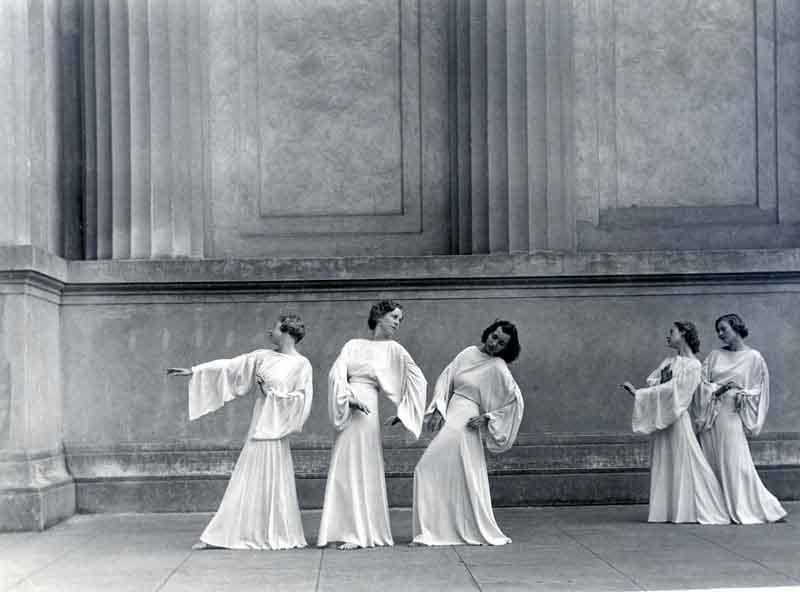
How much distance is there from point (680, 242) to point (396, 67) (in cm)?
385

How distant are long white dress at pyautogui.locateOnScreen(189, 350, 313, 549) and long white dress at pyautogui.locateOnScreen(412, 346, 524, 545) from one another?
1.12 m

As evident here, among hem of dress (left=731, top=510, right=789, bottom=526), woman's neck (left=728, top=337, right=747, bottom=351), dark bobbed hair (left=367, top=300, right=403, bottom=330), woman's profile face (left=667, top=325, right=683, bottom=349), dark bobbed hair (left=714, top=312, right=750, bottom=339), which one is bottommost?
hem of dress (left=731, top=510, right=789, bottom=526)

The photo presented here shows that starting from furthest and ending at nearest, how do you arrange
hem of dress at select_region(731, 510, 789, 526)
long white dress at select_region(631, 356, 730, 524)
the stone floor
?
long white dress at select_region(631, 356, 730, 524) → hem of dress at select_region(731, 510, 789, 526) → the stone floor

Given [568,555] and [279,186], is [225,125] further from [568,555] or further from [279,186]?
[568,555]

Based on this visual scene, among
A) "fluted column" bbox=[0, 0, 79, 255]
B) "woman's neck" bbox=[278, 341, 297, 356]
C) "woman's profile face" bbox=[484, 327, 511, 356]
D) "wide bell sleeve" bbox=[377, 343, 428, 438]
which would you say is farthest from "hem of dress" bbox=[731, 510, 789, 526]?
"fluted column" bbox=[0, 0, 79, 255]

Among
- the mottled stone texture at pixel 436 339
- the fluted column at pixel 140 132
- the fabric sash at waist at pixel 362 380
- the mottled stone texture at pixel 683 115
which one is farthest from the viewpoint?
the mottled stone texture at pixel 683 115

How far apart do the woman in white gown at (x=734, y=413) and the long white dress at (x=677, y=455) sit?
0.60 ft

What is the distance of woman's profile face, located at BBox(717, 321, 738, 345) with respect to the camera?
11703 mm

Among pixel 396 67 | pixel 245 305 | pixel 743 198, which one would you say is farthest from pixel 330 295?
pixel 743 198

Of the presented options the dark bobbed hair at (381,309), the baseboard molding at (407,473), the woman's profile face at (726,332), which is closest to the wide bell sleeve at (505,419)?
the dark bobbed hair at (381,309)

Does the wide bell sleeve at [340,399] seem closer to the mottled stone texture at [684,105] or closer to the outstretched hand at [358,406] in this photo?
the outstretched hand at [358,406]

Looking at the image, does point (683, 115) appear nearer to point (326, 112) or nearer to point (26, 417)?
point (326, 112)

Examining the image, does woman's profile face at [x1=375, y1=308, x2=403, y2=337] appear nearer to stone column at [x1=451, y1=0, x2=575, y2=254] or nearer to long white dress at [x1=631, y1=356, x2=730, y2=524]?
long white dress at [x1=631, y1=356, x2=730, y2=524]

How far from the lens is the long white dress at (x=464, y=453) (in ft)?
32.9
